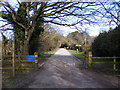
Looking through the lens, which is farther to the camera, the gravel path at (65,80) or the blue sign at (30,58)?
the blue sign at (30,58)

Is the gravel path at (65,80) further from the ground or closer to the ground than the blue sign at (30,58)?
closer to the ground

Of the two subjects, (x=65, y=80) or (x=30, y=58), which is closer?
(x=65, y=80)

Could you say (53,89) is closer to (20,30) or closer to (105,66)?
(105,66)

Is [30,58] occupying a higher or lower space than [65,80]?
higher

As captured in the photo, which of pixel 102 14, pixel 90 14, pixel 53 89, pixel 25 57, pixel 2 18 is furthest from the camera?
pixel 2 18

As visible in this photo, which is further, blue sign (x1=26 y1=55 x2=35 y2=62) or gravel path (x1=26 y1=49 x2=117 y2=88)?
blue sign (x1=26 y1=55 x2=35 y2=62)

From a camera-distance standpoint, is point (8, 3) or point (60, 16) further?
point (60, 16)

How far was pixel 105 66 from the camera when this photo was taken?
11805 mm

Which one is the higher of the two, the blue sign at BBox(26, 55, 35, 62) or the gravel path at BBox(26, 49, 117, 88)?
the blue sign at BBox(26, 55, 35, 62)

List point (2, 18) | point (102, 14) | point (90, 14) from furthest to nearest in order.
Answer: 1. point (2, 18)
2. point (90, 14)
3. point (102, 14)

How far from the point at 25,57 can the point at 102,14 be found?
7.90 m

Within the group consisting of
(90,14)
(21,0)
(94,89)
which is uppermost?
(21,0)

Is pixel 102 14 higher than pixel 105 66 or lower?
higher

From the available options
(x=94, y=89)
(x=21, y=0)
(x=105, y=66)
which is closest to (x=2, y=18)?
(x=21, y=0)
